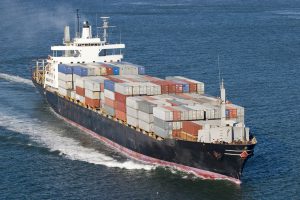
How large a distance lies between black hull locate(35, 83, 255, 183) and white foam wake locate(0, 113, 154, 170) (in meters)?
2.29

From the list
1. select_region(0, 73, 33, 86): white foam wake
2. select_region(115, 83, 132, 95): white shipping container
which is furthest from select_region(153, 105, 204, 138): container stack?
select_region(0, 73, 33, 86): white foam wake

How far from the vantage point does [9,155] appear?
259 feet

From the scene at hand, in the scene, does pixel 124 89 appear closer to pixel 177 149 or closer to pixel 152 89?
pixel 152 89

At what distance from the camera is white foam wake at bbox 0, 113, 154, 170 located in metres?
75.9

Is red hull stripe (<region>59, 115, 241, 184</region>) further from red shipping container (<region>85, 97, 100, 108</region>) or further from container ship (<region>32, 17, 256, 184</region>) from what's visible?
red shipping container (<region>85, 97, 100, 108</region>)

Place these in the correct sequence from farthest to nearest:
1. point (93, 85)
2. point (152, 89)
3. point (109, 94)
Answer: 1. point (93, 85)
2. point (109, 94)
3. point (152, 89)

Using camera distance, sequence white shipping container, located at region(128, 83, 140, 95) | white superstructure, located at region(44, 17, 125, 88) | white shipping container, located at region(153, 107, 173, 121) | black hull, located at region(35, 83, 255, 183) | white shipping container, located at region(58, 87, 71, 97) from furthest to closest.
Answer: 1. white superstructure, located at region(44, 17, 125, 88)
2. white shipping container, located at region(58, 87, 71, 97)
3. white shipping container, located at region(128, 83, 140, 95)
4. white shipping container, located at region(153, 107, 173, 121)
5. black hull, located at region(35, 83, 255, 183)

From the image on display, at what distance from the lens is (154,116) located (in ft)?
237

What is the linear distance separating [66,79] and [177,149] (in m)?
30.2

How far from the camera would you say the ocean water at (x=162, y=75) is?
68.0 metres

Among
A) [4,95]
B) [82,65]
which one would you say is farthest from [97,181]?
[4,95]

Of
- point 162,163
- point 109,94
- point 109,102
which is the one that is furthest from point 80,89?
point 162,163

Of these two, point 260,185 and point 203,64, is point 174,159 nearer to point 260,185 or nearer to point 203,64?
point 260,185

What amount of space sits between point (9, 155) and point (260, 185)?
28.0 m
